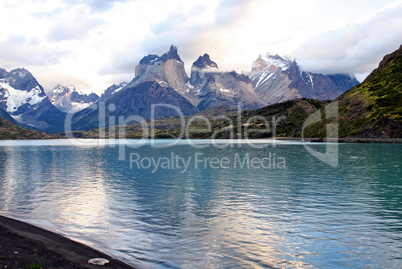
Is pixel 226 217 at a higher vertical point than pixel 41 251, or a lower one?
lower

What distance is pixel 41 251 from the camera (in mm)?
22375

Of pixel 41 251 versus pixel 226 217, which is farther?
pixel 226 217

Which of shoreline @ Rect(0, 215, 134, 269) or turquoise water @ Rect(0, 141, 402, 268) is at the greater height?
shoreline @ Rect(0, 215, 134, 269)

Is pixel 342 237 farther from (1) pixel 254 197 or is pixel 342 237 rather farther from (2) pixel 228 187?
(2) pixel 228 187

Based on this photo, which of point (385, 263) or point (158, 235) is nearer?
point (385, 263)

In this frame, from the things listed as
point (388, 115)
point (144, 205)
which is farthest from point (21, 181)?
point (388, 115)

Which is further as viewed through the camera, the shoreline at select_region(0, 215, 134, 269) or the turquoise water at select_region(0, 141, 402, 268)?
the turquoise water at select_region(0, 141, 402, 268)

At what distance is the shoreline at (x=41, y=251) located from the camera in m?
19.8

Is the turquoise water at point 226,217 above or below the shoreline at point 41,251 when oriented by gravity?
below

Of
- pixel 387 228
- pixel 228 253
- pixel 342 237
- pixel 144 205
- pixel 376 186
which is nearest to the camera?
pixel 228 253

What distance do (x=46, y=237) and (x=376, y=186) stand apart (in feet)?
178

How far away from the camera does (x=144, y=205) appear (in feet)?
146

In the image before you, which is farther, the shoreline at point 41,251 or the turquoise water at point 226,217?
the turquoise water at point 226,217

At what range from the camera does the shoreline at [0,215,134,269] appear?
779 inches
